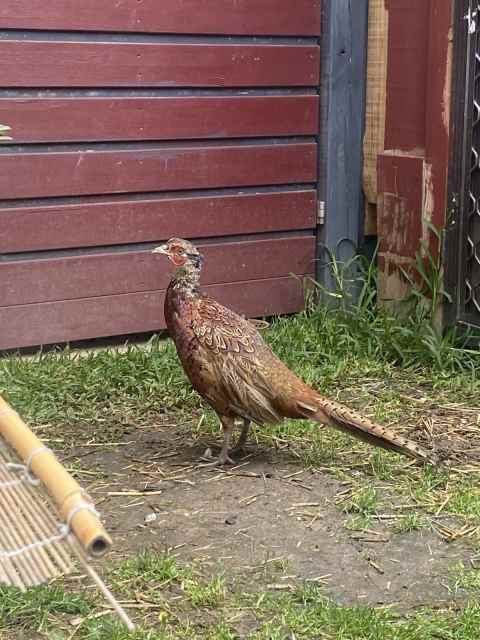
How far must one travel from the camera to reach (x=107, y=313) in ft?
19.8

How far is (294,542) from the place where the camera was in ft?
13.0

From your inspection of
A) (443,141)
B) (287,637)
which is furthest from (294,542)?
(443,141)

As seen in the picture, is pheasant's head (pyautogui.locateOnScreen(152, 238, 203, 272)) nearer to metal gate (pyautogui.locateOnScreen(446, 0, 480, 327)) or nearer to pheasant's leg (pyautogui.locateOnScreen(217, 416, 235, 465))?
pheasant's leg (pyautogui.locateOnScreen(217, 416, 235, 465))

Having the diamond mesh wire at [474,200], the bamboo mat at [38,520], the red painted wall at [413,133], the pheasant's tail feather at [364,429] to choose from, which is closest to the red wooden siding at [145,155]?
the red painted wall at [413,133]

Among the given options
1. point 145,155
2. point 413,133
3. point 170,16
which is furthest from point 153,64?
point 413,133

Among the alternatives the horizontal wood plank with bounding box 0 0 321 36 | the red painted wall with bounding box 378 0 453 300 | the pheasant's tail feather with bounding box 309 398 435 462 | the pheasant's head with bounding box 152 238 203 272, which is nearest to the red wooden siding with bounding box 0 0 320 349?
the horizontal wood plank with bounding box 0 0 321 36

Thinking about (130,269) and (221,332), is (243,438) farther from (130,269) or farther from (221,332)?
(130,269)

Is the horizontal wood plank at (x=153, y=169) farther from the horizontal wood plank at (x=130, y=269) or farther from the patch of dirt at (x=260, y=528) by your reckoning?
the patch of dirt at (x=260, y=528)

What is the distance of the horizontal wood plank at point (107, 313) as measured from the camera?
5777mm

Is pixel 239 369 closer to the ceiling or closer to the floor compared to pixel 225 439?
closer to the ceiling

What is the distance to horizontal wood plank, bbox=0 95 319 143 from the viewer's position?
5621 mm

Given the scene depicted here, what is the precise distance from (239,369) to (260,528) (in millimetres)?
768

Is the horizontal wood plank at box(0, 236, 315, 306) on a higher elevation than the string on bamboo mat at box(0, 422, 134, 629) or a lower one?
lower

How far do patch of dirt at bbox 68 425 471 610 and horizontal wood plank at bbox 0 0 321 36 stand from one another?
2275mm
